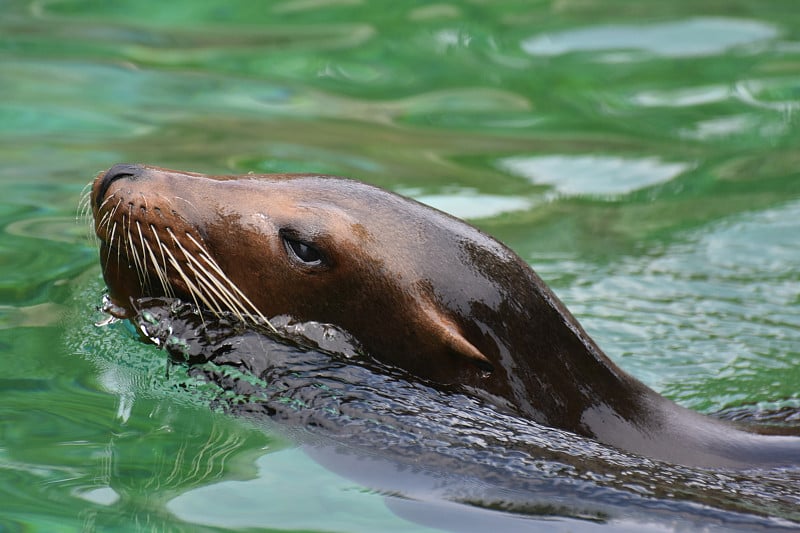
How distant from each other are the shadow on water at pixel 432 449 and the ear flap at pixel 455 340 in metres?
0.15

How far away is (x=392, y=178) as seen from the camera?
28.9 feet

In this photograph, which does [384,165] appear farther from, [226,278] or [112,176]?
[226,278]

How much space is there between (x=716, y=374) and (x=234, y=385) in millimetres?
2568

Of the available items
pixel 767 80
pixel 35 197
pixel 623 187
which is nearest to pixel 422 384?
pixel 35 197

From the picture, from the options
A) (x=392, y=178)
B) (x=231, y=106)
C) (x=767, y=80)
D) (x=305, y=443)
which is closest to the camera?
(x=305, y=443)

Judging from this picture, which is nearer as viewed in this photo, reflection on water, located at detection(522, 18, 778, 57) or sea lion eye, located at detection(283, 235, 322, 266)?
sea lion eye, located at detection(283, 235, 322, 266)

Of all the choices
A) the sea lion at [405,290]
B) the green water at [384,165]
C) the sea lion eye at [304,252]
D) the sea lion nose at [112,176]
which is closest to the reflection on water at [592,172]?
the green water at [384,165]

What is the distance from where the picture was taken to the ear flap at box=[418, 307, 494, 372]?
14.9 feet

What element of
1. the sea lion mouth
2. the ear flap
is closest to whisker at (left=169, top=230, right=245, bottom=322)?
the sea lion mouth

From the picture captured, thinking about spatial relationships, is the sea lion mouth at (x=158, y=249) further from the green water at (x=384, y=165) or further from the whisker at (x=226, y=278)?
the green water at (x=384, y=165)

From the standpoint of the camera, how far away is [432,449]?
A: 4.55 metres

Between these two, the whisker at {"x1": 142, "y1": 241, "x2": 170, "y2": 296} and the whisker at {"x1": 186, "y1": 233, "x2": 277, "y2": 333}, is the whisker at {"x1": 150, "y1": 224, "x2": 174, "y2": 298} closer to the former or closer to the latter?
the whisker at {"x1": 142, "y1": 241, "x2": 170, "y2": 296}

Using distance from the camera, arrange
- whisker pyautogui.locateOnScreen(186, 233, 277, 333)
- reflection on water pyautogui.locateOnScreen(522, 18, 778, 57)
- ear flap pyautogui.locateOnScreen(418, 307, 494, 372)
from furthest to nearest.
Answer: reflection on water pyautogui.locateOnScreen(522, 18, 778, 57)
whisker pyautogui.locateOnScreen(186, 233, 277, 333)
ear flap pyautogui.locateOnScreen(418, 307, 494, 372)

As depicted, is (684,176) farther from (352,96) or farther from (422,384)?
(422,384)
